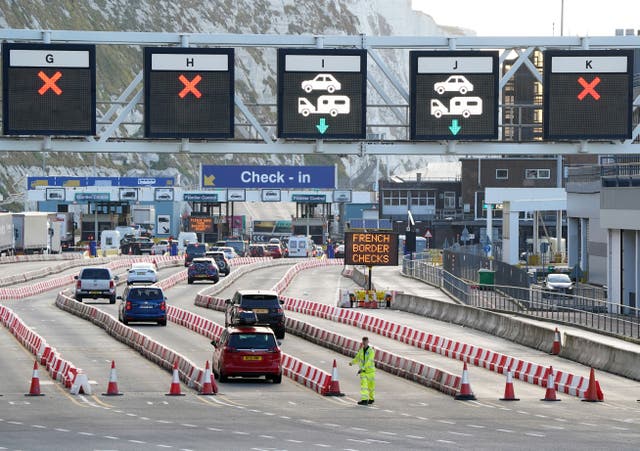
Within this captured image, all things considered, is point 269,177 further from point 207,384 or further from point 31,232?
point 207,384

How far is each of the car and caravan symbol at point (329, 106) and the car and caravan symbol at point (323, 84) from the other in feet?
0.74

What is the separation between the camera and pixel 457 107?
31.2 m

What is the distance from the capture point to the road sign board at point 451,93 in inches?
1228

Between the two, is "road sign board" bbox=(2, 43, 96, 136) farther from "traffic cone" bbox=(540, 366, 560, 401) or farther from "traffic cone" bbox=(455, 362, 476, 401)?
"traffic cone" bbox=(540, 366, 560, 401)

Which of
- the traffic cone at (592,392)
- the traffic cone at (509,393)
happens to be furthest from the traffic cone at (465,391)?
the traffic cone at (592,392)

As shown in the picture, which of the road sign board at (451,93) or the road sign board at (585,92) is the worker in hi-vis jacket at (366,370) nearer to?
the road sign board at (451,93)

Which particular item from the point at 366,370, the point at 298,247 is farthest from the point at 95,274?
the point at 298,247

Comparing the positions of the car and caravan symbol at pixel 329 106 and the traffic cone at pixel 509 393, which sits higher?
the car and caravan symbol at pixel 329 106

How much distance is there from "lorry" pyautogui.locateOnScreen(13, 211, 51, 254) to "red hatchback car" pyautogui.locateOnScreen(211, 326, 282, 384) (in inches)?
3245

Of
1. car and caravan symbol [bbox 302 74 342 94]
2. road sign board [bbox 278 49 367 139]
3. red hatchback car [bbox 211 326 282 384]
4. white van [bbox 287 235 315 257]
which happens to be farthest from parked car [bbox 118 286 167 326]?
white van [bbox 287 235 315 257]

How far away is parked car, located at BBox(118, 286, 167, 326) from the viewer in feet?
174

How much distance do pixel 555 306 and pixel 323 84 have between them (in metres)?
24.0

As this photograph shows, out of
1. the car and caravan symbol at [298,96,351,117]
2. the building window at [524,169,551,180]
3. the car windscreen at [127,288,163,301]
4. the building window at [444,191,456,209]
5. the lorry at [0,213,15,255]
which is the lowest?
the car windscreen at [127,288,163,301]

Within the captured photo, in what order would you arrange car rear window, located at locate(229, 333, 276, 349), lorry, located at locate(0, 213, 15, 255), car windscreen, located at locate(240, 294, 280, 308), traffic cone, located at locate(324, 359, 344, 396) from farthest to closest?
lorry, located at locate(0, 213, 15, 255) < car windscreen, located at locate(240, 294, 280, 308) < car rear window, located at locate(229, 333, 276, 349) < traffic cone, located at locate(324, 359, 344, 396)
